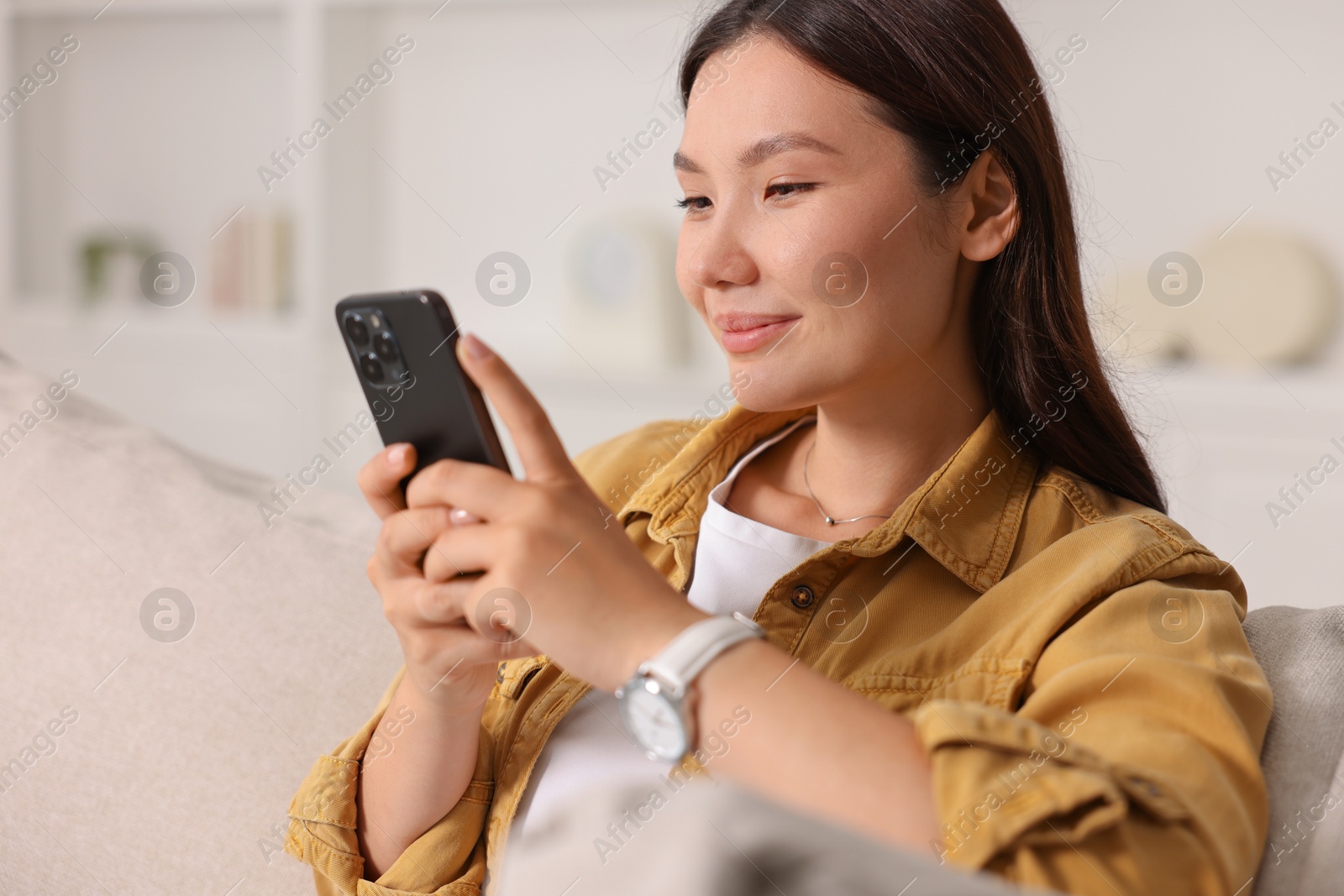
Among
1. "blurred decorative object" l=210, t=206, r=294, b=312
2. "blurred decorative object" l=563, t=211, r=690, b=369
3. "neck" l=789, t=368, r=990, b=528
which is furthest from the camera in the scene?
"blurred decorative object" l=210, t=206, r=294, b=312

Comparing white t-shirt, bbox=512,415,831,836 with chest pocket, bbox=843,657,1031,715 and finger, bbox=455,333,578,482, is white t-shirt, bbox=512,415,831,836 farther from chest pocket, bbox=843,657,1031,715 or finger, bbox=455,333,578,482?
finger, bbox=455,333,578,482

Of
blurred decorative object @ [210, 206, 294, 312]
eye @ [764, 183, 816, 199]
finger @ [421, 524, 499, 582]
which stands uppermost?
blurred decorative object @ [210, 206, 294, 312]

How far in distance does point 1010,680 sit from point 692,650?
295mm

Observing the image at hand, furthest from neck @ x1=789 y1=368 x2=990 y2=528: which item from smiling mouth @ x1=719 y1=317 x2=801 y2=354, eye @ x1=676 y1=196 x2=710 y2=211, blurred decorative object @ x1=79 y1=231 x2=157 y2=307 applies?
blurred decorative object @ x1=79 y1=231 x2=157 y2=307

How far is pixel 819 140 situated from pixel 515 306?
2.43 metres

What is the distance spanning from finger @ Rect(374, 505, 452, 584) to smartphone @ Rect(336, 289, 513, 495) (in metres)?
0.04

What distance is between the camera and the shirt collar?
1039mm

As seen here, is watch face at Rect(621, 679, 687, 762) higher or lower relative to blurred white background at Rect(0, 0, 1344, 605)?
lower

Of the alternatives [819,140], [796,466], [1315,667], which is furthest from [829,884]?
[796,466]

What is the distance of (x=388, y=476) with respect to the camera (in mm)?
849

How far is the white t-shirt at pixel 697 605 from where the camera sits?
0.96 metres

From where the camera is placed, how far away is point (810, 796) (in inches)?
28.2

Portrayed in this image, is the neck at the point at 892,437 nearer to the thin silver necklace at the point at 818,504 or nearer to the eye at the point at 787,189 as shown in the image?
the thin silver necklace at the point at 818,504

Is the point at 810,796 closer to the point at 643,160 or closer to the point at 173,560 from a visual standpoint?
the point at 173,560
